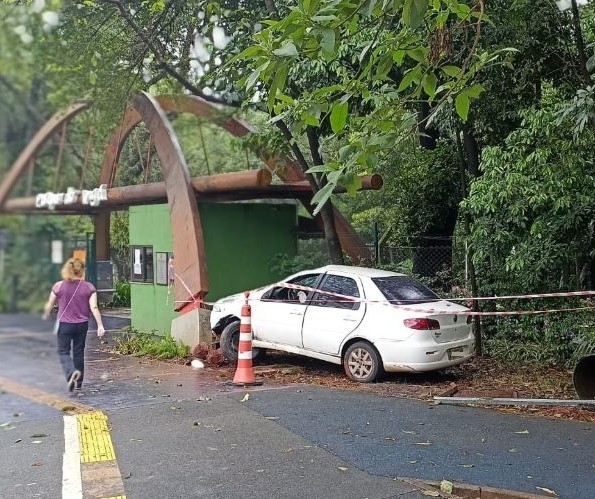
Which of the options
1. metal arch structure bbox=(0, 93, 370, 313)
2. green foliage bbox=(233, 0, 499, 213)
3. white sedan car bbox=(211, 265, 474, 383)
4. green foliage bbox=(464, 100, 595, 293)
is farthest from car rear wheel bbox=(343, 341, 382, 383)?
green foliage bbox=(233, 0, 499, 213)

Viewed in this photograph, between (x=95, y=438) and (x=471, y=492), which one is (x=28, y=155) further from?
(x=95, y=438)

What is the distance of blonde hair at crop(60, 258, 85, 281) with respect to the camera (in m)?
1.41

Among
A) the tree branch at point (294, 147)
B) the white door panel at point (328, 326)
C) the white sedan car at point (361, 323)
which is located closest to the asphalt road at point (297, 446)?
the white sedan car at point (361, 323)

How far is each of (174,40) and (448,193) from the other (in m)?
5.55

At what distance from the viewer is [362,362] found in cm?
879

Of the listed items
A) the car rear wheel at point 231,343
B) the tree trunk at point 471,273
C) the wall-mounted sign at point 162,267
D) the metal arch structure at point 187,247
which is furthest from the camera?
the wall-mounted sign at point 162,267

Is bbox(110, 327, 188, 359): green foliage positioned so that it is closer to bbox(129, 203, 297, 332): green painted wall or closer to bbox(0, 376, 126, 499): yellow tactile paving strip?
bbox(129, 203, 297, 332): green painted wall

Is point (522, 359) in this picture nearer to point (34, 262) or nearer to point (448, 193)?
point (448, 193)

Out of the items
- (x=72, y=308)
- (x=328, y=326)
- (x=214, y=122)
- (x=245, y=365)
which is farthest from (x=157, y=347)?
(x=72, y=308)

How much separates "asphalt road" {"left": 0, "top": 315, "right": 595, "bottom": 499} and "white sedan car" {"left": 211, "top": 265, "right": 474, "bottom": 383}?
0.96 m

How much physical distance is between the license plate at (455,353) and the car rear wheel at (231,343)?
3.06 meters

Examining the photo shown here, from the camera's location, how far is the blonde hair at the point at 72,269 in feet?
4.62

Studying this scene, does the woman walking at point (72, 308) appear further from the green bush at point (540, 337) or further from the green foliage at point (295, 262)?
the green foliage at point (295, 262)

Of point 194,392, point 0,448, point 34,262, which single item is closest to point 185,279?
point 194,392
